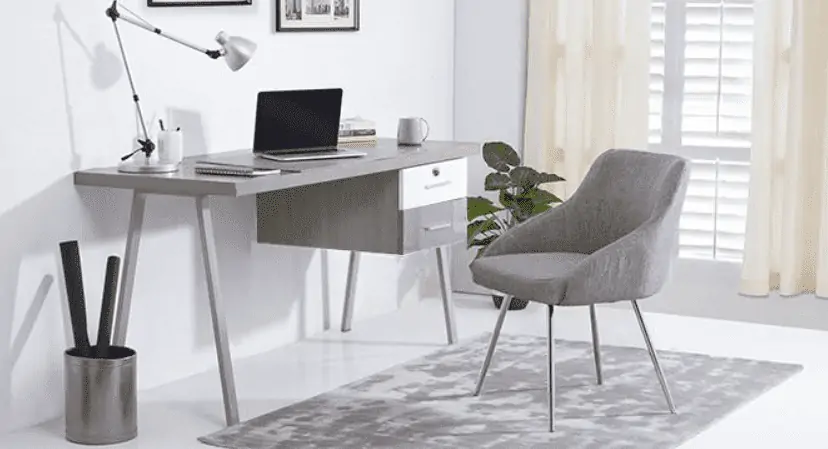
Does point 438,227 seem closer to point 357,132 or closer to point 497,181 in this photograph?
point 357,132

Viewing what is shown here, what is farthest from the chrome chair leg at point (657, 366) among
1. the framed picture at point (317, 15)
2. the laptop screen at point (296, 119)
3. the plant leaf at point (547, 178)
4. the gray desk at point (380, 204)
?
the framed picture at point (317, 15)

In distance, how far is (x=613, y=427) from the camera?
3.89 m

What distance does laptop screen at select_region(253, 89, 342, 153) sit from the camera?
14.1ft

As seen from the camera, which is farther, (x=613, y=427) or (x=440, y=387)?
(x=440, y=387)

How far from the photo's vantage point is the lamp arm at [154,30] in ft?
13.0

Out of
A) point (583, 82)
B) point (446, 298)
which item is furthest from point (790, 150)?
point (446, 298)

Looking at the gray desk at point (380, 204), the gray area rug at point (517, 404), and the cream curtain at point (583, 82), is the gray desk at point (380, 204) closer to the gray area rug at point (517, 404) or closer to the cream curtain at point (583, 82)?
the gray area rug at point (517, 404)

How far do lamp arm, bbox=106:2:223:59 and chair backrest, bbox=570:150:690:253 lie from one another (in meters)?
1.19

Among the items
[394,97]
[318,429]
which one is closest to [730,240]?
[394,97]

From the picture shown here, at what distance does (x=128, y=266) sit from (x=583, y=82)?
7.45 ft

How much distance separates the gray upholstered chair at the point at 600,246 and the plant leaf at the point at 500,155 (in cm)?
108

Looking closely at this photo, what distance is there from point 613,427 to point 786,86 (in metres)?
1.88

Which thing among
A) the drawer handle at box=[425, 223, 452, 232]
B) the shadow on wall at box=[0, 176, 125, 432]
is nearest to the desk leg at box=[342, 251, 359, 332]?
the drawer handle at box=[425, 223, 452, 232]

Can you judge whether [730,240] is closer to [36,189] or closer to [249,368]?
[249,368]
